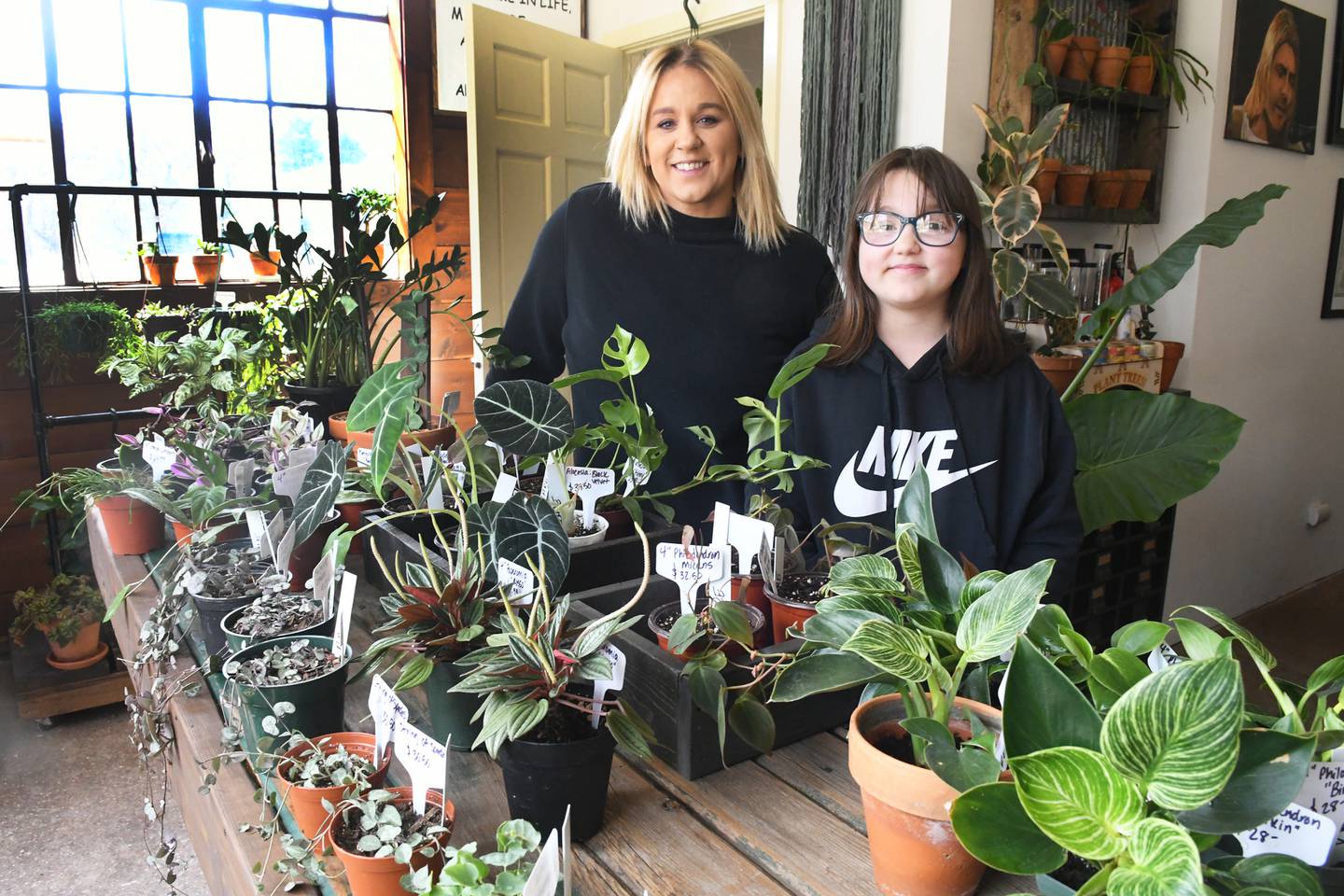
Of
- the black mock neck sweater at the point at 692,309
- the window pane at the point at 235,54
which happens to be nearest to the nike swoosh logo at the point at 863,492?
the black mock neck sweater at the point at 692,309

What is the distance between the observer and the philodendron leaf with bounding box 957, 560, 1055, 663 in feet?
2.08

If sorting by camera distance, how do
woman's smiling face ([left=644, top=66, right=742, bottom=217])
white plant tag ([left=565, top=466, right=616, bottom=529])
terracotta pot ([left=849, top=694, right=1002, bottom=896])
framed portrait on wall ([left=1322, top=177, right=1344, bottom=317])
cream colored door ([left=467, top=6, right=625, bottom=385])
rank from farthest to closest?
framed portrait on wall ([left=1322, top=177, right=1344, bottom=317]), cream colored door ([left=467, top=6, right=625, bottom=385]), woman's smiling face ([left=644, top=66, right=742, bottom=217]), white plant tag ([left=565, top=466, right=616, bottom=529]), terracotta pot ([left=849, top=694, right=1002, bottom=896])

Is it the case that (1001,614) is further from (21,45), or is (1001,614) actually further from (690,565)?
(21,45)

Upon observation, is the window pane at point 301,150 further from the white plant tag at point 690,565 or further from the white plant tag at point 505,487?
the white plant tag at point 690,565

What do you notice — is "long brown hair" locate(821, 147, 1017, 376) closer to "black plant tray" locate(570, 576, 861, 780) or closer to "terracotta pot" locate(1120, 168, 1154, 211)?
"black plant tray" locate(570, 576, 861, 780)

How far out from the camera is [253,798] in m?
0.89

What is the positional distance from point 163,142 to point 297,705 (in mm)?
3932

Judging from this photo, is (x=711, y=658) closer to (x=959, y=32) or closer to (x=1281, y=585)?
(x=959, y=32)

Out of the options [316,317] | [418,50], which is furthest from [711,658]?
[418,50]

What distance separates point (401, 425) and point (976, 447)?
3.25 feet

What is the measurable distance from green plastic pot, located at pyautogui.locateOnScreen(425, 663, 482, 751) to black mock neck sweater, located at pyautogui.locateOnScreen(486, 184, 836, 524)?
2.87 ft

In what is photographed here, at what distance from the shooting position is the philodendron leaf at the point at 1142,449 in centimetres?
190

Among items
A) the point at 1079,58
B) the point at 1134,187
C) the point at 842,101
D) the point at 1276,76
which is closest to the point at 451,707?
the point at 842,101

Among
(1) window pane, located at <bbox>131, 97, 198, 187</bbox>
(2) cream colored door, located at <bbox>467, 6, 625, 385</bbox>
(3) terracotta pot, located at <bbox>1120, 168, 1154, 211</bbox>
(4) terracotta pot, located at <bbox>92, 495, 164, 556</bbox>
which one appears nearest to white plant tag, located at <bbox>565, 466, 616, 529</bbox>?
(4) terracotta pot, located at <bbox>92, 495, 164, 556</bbox>
